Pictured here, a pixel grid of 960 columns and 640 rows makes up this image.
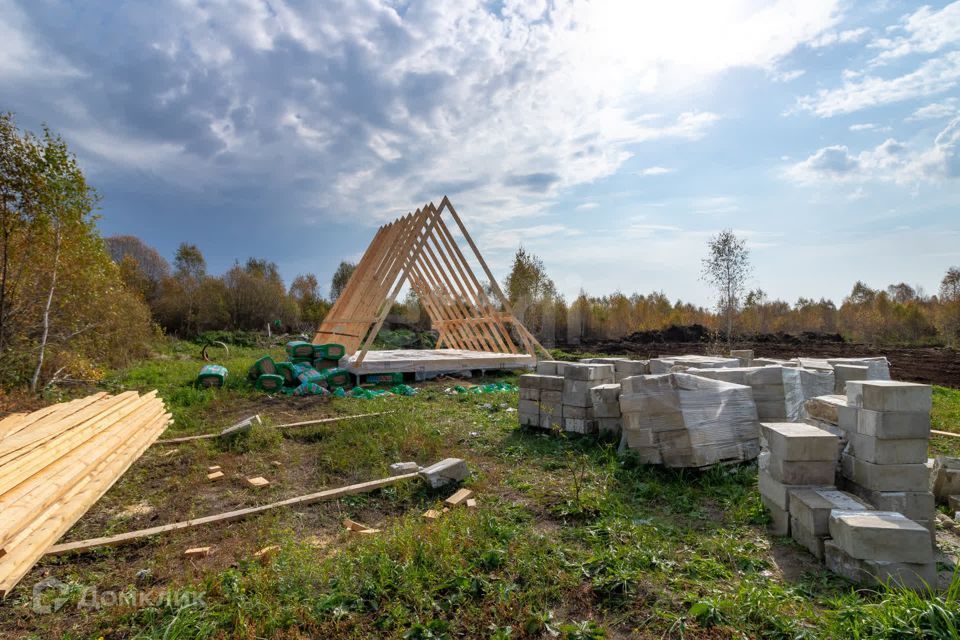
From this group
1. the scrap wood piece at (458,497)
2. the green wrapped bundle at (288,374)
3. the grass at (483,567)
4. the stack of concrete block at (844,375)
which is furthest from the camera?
the green wrapped bundle at (288,374)

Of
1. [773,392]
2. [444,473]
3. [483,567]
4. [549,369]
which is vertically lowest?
[483,567]

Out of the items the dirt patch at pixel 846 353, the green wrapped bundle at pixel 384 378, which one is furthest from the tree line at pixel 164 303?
the green wrapped bundle at pixel 384 378

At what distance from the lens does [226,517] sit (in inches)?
156

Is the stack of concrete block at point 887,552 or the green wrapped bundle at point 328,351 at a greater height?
the green wrapped bundle at point 328,351

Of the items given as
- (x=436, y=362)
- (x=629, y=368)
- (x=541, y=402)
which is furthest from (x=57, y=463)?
(x=436, y=362)

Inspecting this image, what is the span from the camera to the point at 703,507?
422 centimetres

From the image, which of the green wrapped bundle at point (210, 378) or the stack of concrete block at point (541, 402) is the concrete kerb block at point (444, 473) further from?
the green wrapped bundle at point (210, 378)

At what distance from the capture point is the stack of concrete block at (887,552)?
2.89 m

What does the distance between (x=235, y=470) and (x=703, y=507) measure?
15.3ft

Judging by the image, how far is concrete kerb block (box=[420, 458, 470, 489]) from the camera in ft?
15.0

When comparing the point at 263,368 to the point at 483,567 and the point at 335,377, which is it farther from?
the point at 483,567

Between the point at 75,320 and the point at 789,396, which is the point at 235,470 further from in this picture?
the point at 75,320

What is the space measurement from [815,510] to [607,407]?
2.85 m

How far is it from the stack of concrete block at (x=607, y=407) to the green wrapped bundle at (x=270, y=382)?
21.9ft
